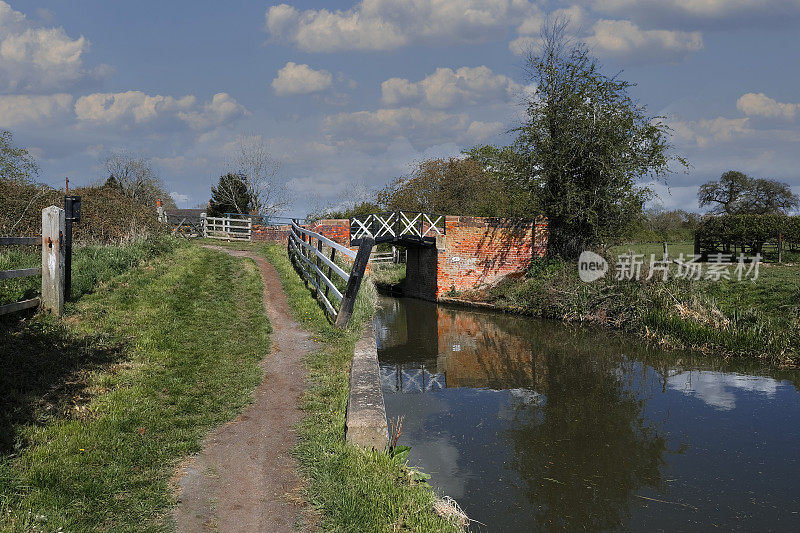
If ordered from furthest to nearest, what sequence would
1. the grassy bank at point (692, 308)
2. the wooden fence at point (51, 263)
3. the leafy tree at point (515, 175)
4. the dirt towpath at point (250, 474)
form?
the leafy tree at point (515, 175) → the grassy bank at point (692, 308) → the wooden fence at point (51, 263) → the dirt towpath at point (250, 474)

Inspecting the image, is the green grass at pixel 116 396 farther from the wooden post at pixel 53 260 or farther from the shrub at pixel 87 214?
the shrub at pixel 87 214

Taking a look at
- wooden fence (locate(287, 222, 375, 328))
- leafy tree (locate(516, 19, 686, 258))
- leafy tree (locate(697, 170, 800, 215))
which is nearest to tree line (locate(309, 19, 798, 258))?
leafy tree (locate(516, 19, 686, 258))

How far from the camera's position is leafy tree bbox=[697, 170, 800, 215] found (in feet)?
141

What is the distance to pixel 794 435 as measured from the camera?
759cm

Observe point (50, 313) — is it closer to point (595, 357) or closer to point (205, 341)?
point (205, 341)

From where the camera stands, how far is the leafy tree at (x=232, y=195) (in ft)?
149

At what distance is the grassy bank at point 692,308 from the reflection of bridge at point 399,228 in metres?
4.28

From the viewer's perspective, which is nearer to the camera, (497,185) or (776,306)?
(776,306)

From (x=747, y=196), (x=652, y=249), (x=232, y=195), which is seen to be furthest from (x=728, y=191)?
(x=232, y=195)

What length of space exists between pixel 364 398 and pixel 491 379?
557 cm

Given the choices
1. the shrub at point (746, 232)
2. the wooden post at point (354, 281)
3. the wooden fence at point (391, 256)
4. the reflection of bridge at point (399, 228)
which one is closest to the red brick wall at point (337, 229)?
the reflection of bridge at point (399, 228)

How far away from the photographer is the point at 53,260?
7.37m

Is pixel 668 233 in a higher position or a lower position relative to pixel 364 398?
higher

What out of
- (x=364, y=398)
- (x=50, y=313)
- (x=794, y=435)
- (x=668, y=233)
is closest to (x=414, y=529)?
(x=364, y=398)
